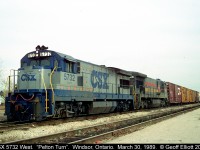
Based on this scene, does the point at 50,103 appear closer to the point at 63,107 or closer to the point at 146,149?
the point at 63,107

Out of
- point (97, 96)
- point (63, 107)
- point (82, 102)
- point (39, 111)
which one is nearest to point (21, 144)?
point (39, 111)

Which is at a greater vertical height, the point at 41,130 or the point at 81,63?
the point at 81,63

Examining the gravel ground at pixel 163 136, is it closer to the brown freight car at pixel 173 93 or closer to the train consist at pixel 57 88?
the train consist at pixel 57 88

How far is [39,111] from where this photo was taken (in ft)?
37.9

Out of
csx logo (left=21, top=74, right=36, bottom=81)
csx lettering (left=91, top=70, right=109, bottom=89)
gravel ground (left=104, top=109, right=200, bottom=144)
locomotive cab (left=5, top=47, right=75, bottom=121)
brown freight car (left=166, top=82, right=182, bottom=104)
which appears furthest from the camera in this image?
brown freight car (left=166, top=82, right=182, bottom=104)

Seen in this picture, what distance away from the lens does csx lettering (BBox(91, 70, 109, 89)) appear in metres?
16.3

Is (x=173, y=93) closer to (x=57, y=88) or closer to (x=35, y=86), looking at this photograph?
(x=57, y=88)

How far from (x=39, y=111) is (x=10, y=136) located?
11.1ft

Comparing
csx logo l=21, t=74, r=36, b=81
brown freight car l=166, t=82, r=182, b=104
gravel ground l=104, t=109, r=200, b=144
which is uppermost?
csx logo l=21, t=74, r=36, b=81

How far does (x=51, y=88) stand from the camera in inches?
476

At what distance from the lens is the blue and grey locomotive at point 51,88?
468 inches

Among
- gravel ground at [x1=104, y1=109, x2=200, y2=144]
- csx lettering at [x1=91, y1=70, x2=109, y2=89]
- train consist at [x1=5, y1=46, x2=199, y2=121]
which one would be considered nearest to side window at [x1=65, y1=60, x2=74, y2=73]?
train consist at [x1=5, y1=46, x2=199, y2=121]

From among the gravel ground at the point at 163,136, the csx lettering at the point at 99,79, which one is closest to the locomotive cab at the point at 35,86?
the csx lettering at the point at 99,79

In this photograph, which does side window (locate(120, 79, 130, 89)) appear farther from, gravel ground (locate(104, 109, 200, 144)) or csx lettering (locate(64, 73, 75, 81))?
gravel ground (locate(104, 109, 200, 144))
